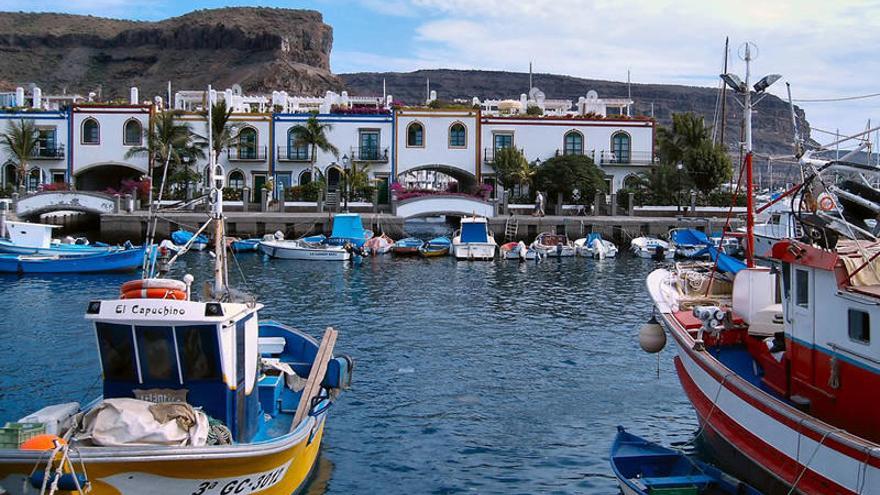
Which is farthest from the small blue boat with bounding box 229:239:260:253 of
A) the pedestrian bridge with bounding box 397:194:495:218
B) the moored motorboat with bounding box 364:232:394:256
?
the pedestrian bridge with bounding box 397:194:495:218

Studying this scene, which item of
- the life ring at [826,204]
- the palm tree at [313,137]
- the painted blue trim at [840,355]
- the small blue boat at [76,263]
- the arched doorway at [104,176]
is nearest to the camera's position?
the painted blue trim at [840,355]

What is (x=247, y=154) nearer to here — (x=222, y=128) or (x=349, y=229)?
(x=222, y=128)

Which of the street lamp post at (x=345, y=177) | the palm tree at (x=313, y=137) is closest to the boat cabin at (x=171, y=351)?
the street lamp post at (x=345, y=177)

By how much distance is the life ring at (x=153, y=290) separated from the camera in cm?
1305

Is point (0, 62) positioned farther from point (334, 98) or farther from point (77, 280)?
point (77, 280)

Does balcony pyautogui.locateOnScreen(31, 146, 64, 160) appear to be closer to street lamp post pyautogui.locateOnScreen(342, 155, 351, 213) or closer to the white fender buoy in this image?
street lamp post pyautogui.locateOnScreen(342, 155, 351, 213)

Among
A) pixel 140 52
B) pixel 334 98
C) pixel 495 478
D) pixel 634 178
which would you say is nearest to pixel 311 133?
pixel 334 98

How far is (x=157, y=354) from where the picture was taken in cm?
1305

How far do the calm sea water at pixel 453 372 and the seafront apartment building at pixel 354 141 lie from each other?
3081 cm

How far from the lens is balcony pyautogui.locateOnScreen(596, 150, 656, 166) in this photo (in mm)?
76000

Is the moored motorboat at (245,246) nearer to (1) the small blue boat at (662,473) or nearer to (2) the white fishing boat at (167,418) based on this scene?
(2) the white fishing boat at (167,418)

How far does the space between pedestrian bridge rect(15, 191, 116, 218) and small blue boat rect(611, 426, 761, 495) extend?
5550cm

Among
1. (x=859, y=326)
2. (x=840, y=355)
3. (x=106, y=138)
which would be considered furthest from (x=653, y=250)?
(x=106, y=138)

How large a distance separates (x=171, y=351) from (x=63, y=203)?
55867mm
